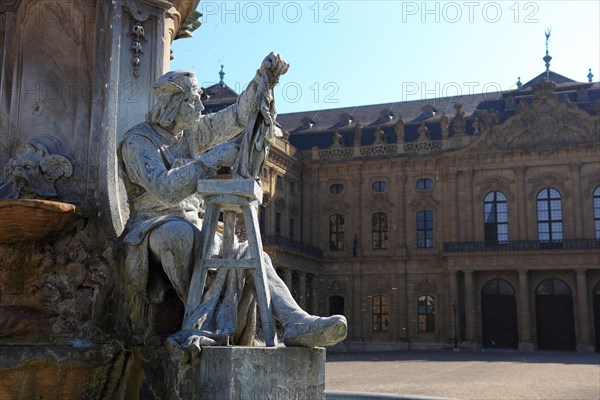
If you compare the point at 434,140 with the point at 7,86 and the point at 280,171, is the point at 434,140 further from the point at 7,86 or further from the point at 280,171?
the point at 7,86

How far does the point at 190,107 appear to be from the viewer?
393 cm

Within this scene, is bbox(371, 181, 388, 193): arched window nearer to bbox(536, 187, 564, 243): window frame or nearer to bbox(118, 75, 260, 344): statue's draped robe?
bbox(536, 187, 564, 243): window frame

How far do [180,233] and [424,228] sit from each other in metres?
39.2

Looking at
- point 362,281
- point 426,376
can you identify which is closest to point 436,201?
point 362,281

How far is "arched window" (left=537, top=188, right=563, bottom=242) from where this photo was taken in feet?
126

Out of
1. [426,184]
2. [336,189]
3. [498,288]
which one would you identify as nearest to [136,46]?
[498,288]

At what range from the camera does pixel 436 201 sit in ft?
136

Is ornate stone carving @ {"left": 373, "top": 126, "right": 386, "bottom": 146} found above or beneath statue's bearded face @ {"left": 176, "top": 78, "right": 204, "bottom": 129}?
above

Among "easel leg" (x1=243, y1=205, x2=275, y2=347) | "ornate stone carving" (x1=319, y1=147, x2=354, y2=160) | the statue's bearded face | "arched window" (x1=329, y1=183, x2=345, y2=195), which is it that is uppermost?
"ornate stone carving" (x1=319, y1=147, x2=354, y2=160)

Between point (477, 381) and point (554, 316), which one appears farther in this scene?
point (554, 316)

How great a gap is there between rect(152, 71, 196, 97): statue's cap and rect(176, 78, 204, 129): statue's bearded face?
3 centimetres

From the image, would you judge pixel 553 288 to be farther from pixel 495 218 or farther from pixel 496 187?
pixel 496 187

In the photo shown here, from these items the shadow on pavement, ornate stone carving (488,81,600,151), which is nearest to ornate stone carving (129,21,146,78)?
the shadow on pavement

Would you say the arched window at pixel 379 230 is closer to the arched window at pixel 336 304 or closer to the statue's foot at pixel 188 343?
the arched window at pixel 336 304
